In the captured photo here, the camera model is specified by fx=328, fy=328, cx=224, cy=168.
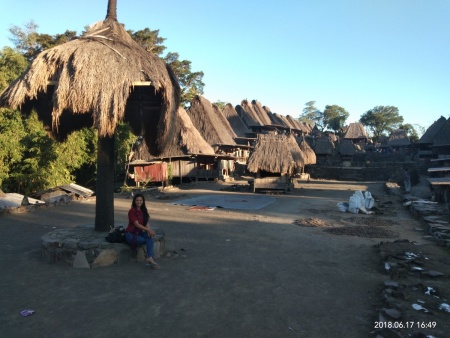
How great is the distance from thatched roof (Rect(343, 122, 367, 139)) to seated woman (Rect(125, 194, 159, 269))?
47774mm

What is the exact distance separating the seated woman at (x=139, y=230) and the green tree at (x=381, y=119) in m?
65.5

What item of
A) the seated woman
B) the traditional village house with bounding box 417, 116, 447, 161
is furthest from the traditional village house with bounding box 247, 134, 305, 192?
the traditional village house with bounding box 417, 116, 447, 161

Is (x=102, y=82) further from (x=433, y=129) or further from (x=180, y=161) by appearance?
(x=433, y=129)

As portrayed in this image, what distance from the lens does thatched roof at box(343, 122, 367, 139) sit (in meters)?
48.1

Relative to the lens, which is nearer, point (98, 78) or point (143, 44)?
point (98, 78)

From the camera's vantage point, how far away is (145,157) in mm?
20938

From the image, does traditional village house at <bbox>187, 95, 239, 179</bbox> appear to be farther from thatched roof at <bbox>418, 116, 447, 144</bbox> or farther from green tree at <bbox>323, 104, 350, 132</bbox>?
green tree at <bbox>323, 104, 350, 132</bbox>

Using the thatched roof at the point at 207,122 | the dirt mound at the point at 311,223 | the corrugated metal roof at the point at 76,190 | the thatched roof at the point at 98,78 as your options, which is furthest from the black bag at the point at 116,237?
the thatched roof at the point at 207,122

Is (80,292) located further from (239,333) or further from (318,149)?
(318,149)

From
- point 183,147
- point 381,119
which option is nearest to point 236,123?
point 183,147

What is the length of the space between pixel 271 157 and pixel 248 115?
2266 centimetres

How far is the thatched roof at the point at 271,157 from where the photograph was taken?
18062mm

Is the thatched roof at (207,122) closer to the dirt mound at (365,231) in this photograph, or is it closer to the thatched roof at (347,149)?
the thatched roof at (347,149)

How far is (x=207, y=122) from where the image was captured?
91.1 ft
